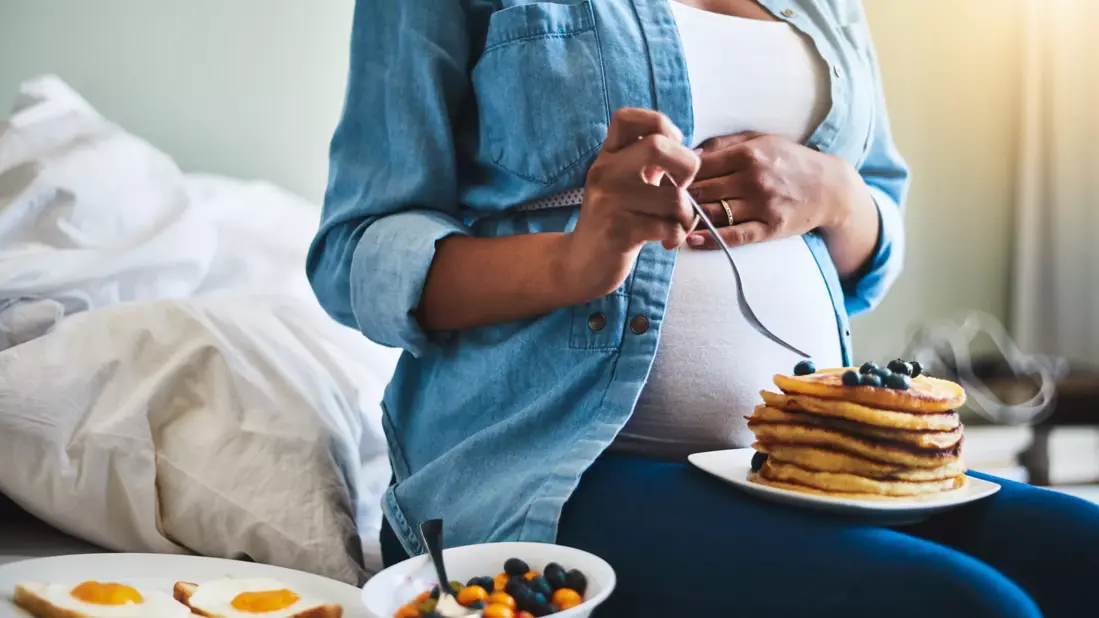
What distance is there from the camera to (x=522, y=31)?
2.64ft

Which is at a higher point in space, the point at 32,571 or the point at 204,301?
the point at 204,301

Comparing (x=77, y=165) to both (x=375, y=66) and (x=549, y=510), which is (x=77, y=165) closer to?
(x=375, y=66)

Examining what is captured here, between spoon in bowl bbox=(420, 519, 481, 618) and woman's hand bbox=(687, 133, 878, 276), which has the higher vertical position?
woman's hand bbox=(687, 133, 878, 276)

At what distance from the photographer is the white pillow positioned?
101 cm

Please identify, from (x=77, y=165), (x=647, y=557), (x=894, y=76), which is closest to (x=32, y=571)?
(x=647, y=557)

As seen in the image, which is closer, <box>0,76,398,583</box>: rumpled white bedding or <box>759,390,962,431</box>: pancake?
<box>759,390,962,431</box>: pancake

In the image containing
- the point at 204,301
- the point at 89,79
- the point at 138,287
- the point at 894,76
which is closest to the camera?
the point at 204,301

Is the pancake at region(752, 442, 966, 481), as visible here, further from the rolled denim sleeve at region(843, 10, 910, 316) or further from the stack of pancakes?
the rolled denim sleeve at region(843, 10, 910, 316)

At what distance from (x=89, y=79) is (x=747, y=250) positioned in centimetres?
146

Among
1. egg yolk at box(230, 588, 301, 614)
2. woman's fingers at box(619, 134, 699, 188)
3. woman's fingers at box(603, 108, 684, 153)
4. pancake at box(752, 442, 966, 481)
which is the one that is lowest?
egg yolk at box(230, 588, 301, 614)

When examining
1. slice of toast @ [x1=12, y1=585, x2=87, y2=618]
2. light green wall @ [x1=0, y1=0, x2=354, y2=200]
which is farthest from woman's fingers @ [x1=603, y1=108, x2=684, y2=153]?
light green wall @ [x1=0, y1=0, x2=354, y2=200]

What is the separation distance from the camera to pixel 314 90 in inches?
80.3

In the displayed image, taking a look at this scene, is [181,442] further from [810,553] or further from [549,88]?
[810,553]

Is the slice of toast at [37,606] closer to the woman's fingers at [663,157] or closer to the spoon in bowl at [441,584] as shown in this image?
the spoon in bowl at [441,584]
